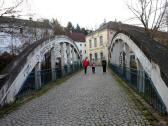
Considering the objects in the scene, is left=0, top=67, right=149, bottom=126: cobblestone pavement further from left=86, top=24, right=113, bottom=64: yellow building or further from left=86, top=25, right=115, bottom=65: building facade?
left=86, top=24, right=113, bottom=64: yellow building

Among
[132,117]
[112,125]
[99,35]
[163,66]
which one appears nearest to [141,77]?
[163,66]

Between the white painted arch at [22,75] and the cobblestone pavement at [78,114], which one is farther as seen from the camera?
the white painted arch at [22,75]

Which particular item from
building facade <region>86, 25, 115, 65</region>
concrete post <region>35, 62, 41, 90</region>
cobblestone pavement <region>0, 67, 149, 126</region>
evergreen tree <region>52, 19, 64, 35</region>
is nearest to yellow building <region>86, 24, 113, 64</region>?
building facade <region>86, 25, 115, 65</region>

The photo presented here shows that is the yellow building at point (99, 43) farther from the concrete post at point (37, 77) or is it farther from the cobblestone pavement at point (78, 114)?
the cobblestone pavement at point (78, 114)

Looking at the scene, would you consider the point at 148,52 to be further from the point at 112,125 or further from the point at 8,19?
the point at 8,19

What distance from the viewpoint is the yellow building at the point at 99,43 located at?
43188 millimetres

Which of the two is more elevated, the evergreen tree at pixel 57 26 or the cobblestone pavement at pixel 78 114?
the evergreen tree at pixel 57 26

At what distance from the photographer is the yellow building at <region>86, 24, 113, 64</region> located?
43.2 m

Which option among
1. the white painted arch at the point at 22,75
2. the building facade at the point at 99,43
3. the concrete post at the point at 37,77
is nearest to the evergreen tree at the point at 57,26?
the building facade at the point at 99,43

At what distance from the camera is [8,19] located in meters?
11.8

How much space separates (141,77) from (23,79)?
4056 millimetres

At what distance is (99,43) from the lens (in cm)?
4641

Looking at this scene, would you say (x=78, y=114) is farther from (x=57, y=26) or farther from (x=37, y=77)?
(x=57, y=26)

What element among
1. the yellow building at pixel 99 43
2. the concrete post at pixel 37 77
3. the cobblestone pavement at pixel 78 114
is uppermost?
the yellow building at pixel 99 43
